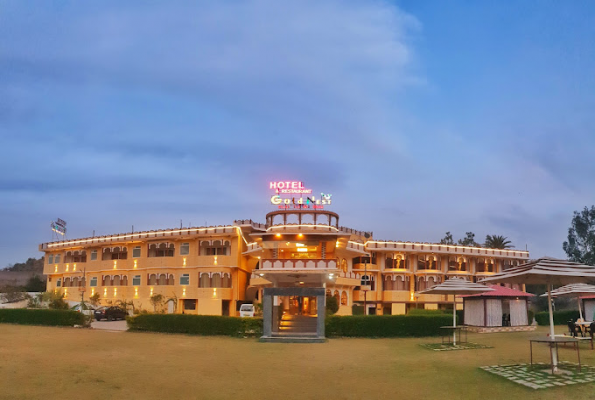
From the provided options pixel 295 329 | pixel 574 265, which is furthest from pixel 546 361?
pixel 295 329

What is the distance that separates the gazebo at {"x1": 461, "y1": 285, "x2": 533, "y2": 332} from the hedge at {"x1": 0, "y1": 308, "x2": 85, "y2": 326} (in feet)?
88.2

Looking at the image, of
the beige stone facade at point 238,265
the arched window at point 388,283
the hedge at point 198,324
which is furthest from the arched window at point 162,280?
the arched window at point 388,283

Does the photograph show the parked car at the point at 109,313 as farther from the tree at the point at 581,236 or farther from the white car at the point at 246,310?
the tree at the point at 581,236

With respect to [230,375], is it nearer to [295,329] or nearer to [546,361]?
[546,361]

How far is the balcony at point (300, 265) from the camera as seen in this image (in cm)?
3136

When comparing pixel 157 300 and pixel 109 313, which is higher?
pixel 157 300

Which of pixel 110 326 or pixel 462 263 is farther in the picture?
pixel 462 263

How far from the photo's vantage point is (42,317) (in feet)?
109

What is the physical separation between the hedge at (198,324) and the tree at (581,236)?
5928cm

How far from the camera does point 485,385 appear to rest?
1207cm

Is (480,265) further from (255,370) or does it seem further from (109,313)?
(255,370)

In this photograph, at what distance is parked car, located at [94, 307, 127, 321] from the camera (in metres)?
40.6

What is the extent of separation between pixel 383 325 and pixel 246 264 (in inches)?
1030

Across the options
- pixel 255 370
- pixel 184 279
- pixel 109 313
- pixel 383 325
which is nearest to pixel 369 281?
pixel 184 279
